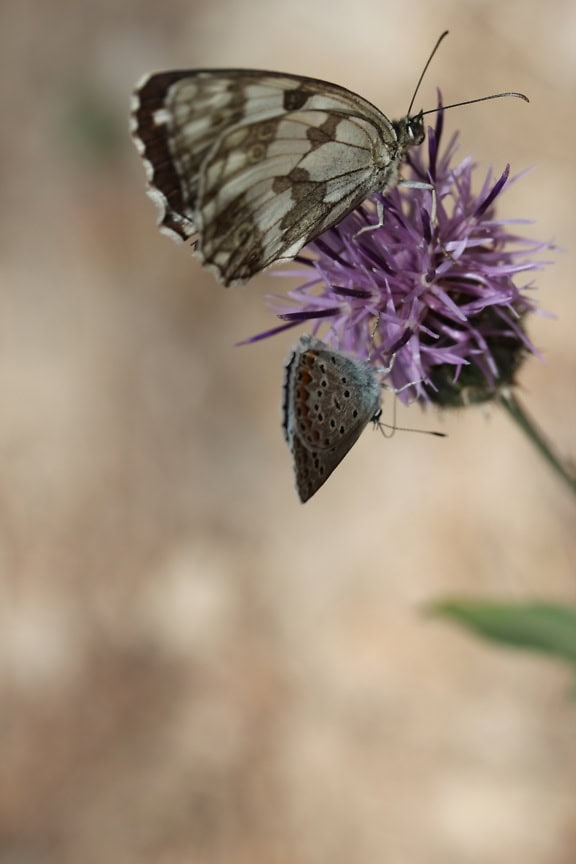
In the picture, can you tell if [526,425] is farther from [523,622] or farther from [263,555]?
[263,555]

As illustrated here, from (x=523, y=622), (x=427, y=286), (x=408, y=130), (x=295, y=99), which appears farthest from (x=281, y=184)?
(x=523, y=622)

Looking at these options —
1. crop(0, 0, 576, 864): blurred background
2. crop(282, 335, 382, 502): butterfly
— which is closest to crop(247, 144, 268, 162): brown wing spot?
crop(282, 335, 382, 502): butterfly

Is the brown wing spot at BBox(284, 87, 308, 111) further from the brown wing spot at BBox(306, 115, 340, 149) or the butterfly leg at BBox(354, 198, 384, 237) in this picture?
the butterfly leg at BBox(354, 198, 384, 237)

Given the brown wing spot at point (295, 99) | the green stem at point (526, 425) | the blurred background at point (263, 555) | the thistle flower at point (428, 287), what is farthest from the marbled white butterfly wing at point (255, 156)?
the blurred background at point (263, 555)

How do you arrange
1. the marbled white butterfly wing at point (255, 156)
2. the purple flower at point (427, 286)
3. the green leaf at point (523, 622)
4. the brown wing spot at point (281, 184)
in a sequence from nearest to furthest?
the marbled white butterfly wing at point (255, 156) → the brown wing spot at point (281, 184) → the purple flower at point (427, 286) → the green leaf at point (523, 622)

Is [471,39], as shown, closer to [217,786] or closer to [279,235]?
[279,235]

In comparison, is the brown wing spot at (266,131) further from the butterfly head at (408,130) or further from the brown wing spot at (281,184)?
the butterfly head at (408,130)
